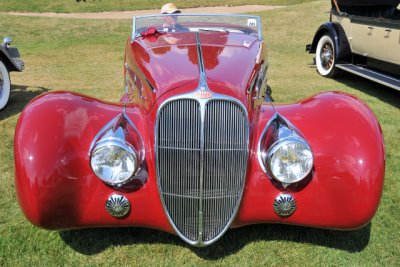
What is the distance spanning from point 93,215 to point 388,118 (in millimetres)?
4770

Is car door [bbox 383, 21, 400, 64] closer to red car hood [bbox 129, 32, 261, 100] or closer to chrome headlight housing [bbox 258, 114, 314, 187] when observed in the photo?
red car hood [bbox 129, 32, 261, 100]

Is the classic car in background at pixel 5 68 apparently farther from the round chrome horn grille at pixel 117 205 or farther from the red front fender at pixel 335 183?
the red front fender at pixel 335 183

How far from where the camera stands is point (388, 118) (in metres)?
5.81

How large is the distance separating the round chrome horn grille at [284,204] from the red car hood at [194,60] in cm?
75

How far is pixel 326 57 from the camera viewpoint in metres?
8.46

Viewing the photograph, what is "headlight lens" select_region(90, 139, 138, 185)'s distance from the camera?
2.49 m

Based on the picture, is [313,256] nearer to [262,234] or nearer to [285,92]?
[262,234]

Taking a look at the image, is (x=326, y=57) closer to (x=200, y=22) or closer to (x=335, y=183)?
(x=200, y=22)

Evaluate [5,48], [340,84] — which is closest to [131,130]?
[5,48]

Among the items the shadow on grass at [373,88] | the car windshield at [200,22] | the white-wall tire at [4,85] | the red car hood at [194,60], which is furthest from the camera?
the shadow on grass at [373,88]

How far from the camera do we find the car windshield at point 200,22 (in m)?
4.36

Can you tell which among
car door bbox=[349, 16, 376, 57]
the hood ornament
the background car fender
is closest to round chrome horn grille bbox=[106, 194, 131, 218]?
the hood ornament

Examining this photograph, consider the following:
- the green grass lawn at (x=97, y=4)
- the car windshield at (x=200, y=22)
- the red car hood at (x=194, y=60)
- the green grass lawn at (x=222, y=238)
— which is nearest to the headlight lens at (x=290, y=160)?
the red car hood at (x=194, y=60)

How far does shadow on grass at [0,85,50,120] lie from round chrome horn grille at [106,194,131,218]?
383 cm
